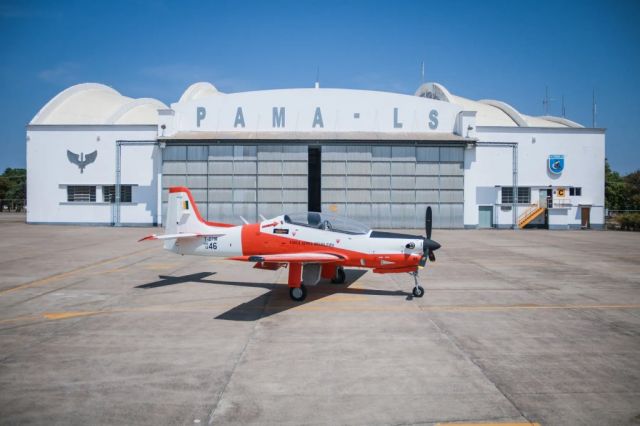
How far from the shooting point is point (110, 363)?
7.18 m

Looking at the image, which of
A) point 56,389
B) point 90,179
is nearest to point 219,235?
point 56,389

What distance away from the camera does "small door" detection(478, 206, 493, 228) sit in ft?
124

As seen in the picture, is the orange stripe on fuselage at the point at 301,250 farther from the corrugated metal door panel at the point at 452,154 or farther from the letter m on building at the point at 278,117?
the corrugated metal door panel at the point at 452,154

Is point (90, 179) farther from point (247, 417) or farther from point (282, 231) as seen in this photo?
point (247, 417)

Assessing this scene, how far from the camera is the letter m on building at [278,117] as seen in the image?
123 ft

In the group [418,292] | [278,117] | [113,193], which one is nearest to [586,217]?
[278,117]

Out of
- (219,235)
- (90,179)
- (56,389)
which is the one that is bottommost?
(56,389)

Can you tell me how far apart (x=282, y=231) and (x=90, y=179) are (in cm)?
3205

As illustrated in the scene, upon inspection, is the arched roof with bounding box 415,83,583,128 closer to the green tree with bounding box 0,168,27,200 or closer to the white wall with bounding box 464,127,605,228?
the white wall with bounding box 464,127,605,228

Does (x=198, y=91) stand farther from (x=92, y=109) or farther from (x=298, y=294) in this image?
(x=298, y=294)

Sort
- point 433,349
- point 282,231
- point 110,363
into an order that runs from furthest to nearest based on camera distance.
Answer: point 282,231 < point 433,349 < point 110,363

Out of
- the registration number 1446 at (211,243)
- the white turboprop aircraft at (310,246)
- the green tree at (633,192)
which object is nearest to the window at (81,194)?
the white turboprop aircraft at (310,246)

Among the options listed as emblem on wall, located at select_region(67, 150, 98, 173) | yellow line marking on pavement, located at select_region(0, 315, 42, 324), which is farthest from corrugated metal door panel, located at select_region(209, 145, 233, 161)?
yellow line marking on pavement, located at select_region(0, 315, 42, 324)

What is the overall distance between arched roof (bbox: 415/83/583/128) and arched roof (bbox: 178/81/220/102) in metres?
25.7
